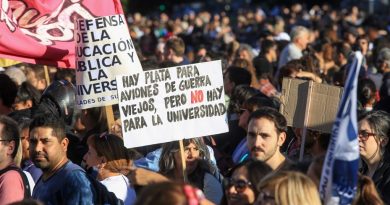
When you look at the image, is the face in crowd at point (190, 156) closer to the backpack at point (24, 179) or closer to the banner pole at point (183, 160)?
the banner pole at point (183, 160)

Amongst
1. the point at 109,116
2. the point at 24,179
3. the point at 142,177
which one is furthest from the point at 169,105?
the point at 109,116

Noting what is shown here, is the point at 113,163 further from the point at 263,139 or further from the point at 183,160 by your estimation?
the point at 263,139

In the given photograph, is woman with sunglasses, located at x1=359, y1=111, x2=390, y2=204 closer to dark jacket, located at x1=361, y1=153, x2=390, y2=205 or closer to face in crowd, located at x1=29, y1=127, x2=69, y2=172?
dark jacket, located at x1=361, y1=153, x2=390, y2=205

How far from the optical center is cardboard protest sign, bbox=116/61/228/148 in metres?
7.28

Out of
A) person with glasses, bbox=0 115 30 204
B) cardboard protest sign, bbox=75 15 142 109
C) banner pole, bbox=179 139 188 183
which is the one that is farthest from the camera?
cardboard protest sign, bbox=75 15 142 109

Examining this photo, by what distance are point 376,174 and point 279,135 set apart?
2.17 ft

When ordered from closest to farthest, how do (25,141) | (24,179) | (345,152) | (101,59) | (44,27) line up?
(345,152), (24,179), (25,141), (101,59), (44,27)

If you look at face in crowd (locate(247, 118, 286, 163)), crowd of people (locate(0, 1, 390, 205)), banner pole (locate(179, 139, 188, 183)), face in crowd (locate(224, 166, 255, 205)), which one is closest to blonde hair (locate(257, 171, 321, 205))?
crowd of people (locate(0, 1, 390, 205))

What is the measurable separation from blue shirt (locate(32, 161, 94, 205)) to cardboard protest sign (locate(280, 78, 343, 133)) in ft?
6.46

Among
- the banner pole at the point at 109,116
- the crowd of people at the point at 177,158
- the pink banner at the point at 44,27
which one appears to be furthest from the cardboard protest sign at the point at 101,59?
the pink banner at the point at 44,27

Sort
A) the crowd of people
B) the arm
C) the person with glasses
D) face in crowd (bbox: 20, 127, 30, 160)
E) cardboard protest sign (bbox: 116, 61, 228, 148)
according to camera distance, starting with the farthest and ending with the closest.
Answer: face in crowd (bbox: 20, 127, 30, 160), cardboard protest sign (bbox: 116, 61, 228, 148), the person with glasses, the arm, the crowd of people

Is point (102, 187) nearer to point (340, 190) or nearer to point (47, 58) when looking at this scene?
point (340, 190)

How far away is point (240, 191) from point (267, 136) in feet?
4.51

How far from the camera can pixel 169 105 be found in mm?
7418
